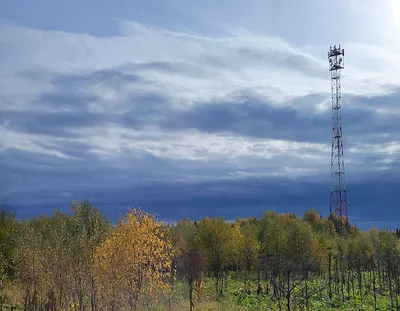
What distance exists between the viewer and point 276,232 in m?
68.3

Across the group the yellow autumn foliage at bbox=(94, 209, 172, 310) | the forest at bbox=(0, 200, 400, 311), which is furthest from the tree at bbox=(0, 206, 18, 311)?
the yellow autumn foliage at bbox=(94, 209, 172, 310)

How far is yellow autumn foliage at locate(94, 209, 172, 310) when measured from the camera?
1272 inches

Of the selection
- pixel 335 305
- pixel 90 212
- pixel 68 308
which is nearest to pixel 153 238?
pixel 68 308

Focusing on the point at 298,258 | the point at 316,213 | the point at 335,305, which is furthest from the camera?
the point at 316,213

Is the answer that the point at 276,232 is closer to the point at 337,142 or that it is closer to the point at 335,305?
the point at 337,142

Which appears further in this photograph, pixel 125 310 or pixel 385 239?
pixel 385 239

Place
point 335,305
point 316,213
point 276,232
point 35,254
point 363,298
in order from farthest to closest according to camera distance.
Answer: point 316,213 < point 276,232 < point 363,298 < point 335,305 < point 35,254

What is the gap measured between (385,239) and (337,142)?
51.8 ft

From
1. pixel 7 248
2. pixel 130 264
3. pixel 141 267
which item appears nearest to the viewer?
pixel 130 264

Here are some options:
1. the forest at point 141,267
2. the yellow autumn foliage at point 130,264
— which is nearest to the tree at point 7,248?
the forest at point 141,267

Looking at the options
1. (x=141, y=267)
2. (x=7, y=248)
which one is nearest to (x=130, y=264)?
(x=141, y=267)

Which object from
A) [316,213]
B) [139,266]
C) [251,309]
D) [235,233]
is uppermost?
[316,213]

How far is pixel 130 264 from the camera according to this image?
33375 millimetres

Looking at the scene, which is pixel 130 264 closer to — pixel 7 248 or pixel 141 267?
pixel 141 267
